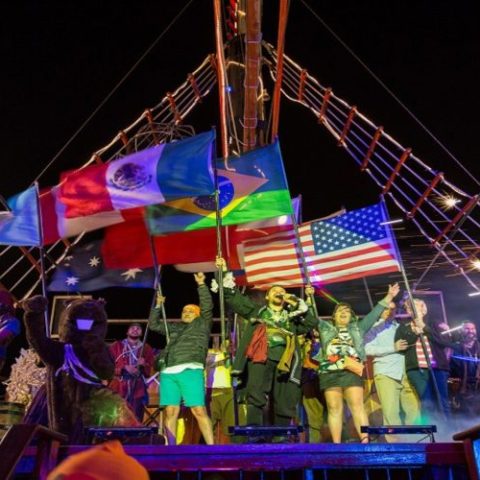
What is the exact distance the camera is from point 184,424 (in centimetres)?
909

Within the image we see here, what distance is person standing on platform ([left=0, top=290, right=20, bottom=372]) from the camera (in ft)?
24.4

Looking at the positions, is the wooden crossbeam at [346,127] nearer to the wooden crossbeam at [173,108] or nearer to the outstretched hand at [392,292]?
the wooden crossbeam at [173,108]

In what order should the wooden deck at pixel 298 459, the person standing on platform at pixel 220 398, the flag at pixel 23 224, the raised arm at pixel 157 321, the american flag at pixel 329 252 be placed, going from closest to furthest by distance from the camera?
1. the wooden deck at pixel 298 459
2. the raised arm at pixel 157 321
3. the person standing on platform at pixel 220 398
4. the flag at pixel 23 224
5. the american flag at pixel 329 252

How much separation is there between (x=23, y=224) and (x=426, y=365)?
22.1 feet

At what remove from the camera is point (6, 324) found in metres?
7.54

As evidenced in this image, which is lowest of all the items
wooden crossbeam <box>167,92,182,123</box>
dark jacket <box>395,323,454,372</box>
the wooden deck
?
the wooden deck

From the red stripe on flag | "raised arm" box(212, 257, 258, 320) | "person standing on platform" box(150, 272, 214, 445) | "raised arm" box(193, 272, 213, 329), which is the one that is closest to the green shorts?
"person standing on platform" box(150, 272, 214, 445)

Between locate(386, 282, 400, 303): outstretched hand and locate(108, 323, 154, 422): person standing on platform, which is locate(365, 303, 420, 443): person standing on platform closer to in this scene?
locate(386, 282, 400, 303): outstretched hand

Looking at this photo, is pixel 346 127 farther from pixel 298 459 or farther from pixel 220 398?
pixel 298 459

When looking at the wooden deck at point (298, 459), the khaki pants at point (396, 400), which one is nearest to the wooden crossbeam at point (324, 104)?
the khaki pants at point (396, 400)

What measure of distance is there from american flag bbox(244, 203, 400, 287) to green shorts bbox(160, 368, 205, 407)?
3.36 m

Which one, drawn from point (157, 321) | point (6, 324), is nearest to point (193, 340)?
point (157, 321)

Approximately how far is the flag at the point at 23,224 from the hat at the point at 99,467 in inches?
283

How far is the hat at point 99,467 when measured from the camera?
263 cm
